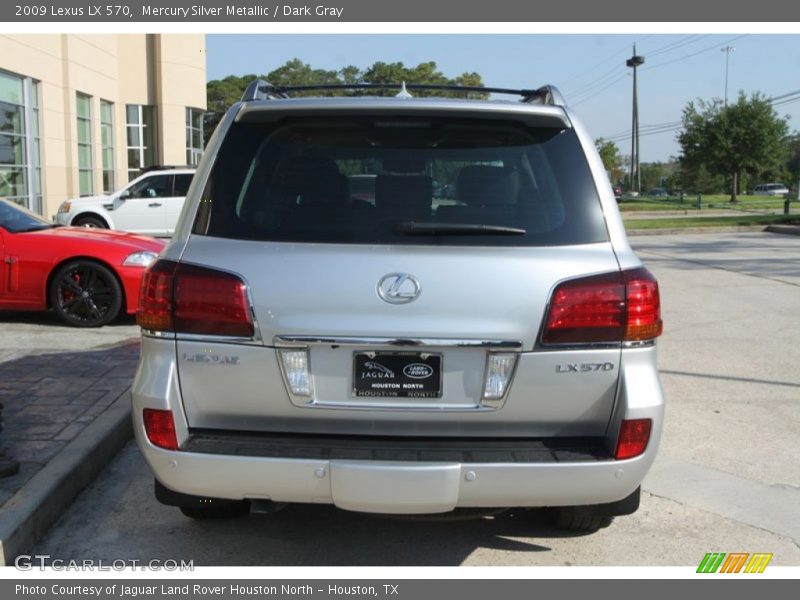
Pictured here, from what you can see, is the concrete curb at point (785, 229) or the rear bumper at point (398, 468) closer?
the rear bumper at point (398, 468)

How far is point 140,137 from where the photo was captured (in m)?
34.9

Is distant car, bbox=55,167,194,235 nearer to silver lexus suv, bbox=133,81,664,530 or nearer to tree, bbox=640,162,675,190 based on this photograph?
silver lexus suv, bbox=133,81,664,530

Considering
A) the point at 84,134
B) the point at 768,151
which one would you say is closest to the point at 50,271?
the point at 84,134

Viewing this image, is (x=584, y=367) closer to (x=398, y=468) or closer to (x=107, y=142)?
(x=398, y=468)

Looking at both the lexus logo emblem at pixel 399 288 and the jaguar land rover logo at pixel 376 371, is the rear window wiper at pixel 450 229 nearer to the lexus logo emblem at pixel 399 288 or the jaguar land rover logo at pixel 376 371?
the lexus logo emblem at pixel 399 288

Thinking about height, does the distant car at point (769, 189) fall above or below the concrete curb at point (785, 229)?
above

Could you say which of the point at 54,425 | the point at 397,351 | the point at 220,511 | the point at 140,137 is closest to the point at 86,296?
the point at 54,425

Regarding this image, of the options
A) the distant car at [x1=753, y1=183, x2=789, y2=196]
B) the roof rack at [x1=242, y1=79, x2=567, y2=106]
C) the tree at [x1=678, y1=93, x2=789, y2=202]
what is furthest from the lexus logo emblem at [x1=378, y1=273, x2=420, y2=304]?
the distant car at [x1=753, y1=183, x2=789, y2=196]

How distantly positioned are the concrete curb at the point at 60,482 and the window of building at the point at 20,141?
1712 centimetres

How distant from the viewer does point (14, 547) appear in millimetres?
3848

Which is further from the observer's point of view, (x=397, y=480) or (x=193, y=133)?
(x=193, y=133)

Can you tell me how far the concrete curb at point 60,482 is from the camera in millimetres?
→ 3926

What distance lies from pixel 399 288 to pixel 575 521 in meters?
1.60

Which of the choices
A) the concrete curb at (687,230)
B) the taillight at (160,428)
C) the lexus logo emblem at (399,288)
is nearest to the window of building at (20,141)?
the concrete curb at (687,230)
